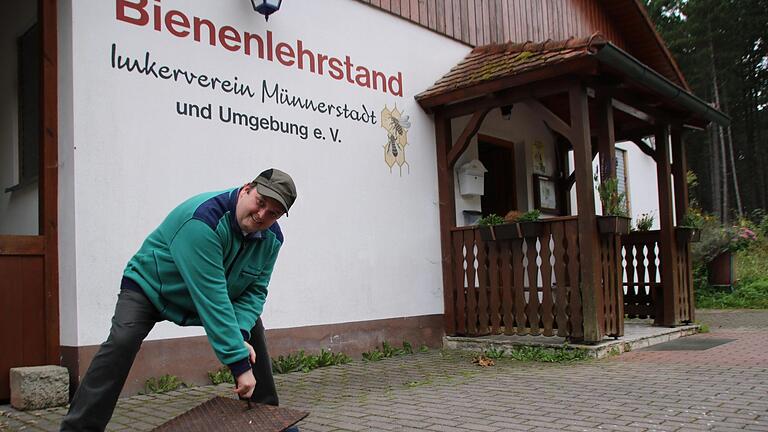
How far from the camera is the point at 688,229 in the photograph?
8.53 m

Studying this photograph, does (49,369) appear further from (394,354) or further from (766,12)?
(766,12)


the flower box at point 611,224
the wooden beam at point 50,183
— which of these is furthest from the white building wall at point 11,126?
the flower box at point 611,224

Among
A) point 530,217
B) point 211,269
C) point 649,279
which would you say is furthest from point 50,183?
point 649,279

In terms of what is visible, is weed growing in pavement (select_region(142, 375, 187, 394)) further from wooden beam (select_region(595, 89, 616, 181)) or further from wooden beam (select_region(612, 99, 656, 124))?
wooden beam (select_region(612, 99, 656, 124))

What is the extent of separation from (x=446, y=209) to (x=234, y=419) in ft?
19.0

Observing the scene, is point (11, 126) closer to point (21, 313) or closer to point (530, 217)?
point (21, 313)

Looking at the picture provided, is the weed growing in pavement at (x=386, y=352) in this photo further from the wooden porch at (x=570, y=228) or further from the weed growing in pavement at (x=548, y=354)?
the weed growing in pavement at (x=548, y=354)

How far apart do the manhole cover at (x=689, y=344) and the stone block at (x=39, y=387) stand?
18.8 feet

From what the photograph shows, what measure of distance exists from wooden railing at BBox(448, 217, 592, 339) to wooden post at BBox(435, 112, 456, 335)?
0.06m

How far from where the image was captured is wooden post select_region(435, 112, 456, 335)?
799 cm

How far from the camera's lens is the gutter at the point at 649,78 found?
6352 mm

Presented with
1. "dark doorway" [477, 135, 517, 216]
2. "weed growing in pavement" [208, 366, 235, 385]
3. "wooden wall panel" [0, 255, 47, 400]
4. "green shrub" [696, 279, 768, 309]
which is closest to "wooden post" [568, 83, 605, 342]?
"dark doorway" [477, 135, 517, 216]

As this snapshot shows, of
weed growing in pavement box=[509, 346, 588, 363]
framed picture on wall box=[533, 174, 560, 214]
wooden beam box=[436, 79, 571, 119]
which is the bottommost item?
weed growing in pavement box=[509, 346, 588, 363]

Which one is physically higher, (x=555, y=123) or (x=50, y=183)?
(x=555, y=123)
